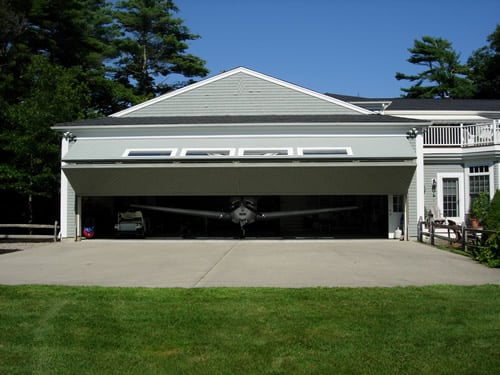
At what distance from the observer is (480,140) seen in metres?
19.4

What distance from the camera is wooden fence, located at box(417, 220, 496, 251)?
41.5ft

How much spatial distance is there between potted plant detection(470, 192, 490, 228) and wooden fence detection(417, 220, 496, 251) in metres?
0.93

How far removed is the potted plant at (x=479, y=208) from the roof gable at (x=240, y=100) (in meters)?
5.80

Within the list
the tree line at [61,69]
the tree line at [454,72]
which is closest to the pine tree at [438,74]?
the tree line at [454,72]

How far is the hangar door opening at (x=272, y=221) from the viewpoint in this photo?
21609 mm

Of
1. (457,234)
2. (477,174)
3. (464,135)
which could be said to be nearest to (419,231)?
(457,234)

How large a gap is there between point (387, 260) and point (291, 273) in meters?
3.14

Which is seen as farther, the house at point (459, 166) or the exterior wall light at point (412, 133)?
the house at point (459, 166)

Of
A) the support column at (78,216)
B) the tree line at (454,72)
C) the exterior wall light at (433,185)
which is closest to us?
the support column at (78,216)

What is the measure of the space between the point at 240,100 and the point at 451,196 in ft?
29.7

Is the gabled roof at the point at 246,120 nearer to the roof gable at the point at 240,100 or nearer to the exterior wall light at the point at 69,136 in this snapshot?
the exterior wall light at the point at 69,136

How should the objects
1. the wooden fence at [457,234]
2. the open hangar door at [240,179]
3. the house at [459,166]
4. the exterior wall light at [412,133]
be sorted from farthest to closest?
the house at [459,166] < the exterior wall light at [412,133] < the open hangar door at [240,179] < the wooden fence at [457,234]

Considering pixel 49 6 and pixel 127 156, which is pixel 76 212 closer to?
pixel 127 156

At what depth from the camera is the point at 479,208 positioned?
18047 millimetres
